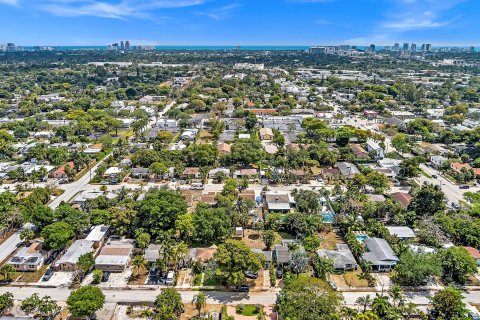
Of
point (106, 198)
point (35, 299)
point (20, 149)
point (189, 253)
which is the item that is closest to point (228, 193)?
point (189, 253)

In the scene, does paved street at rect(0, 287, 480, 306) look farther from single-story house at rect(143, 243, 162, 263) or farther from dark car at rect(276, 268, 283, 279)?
single-story house at rect(143, 243, 162, 263)

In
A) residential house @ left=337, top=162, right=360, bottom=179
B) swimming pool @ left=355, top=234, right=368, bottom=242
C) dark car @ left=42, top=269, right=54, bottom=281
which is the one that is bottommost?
dark car @ left=42, top=269, right=54, bottom=281

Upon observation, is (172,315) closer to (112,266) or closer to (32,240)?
(112,266)

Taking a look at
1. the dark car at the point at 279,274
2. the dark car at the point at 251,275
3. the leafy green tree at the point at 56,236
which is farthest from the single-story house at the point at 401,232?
the leafy green tree at the point at 56,236

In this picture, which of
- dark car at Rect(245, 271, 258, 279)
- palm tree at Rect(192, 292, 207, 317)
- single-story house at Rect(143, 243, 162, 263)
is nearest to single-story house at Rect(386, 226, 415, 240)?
dark car at Rect(245, 271, 258, 279)

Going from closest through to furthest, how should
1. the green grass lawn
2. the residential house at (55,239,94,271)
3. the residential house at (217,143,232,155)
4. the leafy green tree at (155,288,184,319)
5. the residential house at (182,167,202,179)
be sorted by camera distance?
the leafy green tree at (155,288,184,319) < the green grass lawn < the residential house at (55,239,94,271) < the residential house at (182,167,202,179) < the residential house at (217,143,232,155)

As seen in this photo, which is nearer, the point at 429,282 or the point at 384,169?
the point at 429,282

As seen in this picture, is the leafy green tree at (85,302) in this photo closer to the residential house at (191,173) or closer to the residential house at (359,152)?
the residential house at (191,173)
